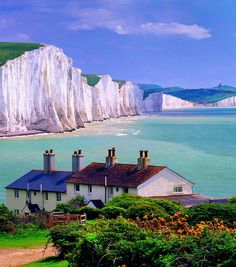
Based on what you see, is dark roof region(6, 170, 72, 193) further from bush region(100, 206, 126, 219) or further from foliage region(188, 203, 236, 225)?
foliage region(188, 203, 236, 225)

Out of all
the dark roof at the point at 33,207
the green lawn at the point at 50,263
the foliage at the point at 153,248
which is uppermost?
the foliage at the point at 153,248

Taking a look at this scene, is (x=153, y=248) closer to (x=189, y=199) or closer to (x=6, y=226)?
(x=6, y=226)

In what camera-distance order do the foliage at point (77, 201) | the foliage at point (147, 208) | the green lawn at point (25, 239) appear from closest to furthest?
1. the green lawn at point (25, 239)
2. the foliage at point (147, 208)
3. the foliage at point (77, 201)

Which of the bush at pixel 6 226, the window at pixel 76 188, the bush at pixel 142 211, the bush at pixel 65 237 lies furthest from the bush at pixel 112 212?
the window at pixel 76 188

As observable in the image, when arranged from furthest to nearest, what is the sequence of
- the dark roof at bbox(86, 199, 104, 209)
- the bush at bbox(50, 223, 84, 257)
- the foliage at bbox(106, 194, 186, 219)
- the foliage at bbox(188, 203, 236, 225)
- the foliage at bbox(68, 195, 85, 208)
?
the foliage at bbox(68, 195, 85, 208)
the dark roof at bbox(86, 199, 104, 209)
the foliage at bbox(106, 194, 186, 219)
the foliage at bbox(188, 203, 236, 225)
the bush at bbox(50, 223, 84, 257)

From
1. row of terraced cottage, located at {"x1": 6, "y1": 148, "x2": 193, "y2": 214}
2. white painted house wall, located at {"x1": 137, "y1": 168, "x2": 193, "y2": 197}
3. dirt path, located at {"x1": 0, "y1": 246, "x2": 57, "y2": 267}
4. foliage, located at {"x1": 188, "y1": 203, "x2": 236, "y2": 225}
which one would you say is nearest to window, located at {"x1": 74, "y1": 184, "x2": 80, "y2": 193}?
row of terraced cottage, located at {"x1": 6, "y1": 148, "x2": 193, "y2": 214}

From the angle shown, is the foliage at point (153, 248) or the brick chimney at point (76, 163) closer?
the foliage at point (153, 248)

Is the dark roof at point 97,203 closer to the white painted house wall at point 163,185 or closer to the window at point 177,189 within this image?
the white painted house wall at point 163,185

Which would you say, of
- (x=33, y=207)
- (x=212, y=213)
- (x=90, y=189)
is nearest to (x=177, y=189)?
(x=90, y=189)
